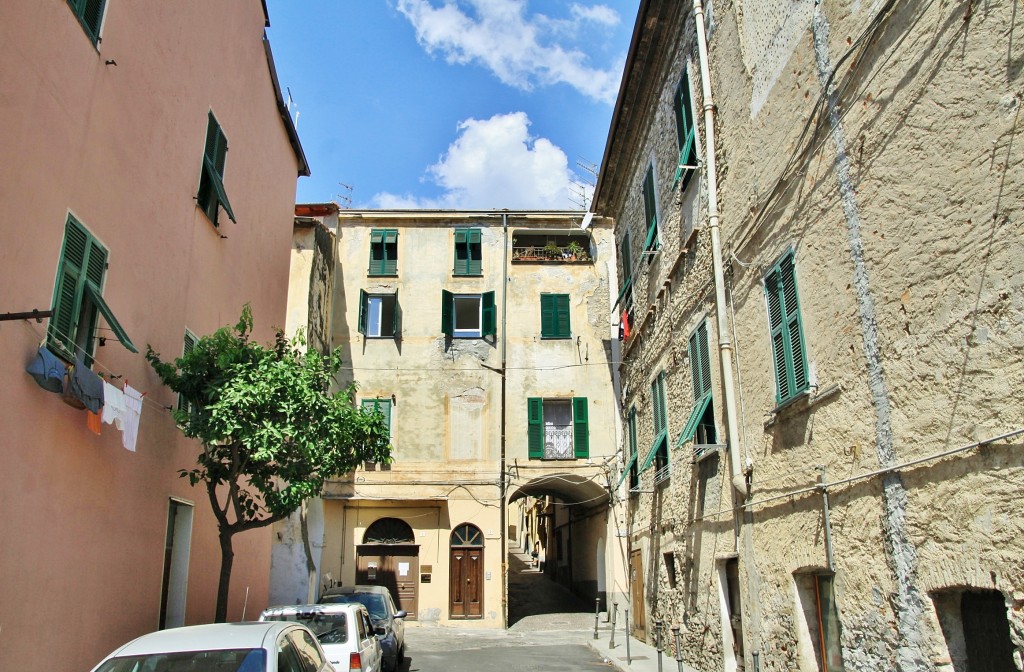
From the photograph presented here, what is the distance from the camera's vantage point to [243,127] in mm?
14758

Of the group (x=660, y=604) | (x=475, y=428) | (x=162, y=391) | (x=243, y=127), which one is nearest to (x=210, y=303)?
(x=162, y=391)

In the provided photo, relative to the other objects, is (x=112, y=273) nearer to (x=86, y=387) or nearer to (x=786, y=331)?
(x=86, y=387)

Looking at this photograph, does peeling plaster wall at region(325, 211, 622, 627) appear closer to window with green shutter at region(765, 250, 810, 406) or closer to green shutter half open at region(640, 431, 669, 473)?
green shutter half open at region(640, 431, 669, 473)

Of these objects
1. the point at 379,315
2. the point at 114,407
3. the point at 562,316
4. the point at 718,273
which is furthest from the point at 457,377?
the point at 114,407

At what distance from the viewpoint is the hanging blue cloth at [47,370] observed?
7.58 m

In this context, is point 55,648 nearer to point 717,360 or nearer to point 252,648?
point 252,648

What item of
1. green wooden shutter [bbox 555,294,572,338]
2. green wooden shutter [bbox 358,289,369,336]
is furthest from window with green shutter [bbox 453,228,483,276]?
green wooden shutter [bbox 358,289,369,336]

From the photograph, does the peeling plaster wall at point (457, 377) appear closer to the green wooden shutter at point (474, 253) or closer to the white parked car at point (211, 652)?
the green wooden shutter at point (474, 253)

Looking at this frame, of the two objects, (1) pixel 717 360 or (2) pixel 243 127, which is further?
(2) pixel 243 127

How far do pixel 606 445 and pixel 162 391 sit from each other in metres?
16.8

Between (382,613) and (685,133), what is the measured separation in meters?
10.0

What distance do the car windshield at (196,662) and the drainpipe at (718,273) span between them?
6.68m

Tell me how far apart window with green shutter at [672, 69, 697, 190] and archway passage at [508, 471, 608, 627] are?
13735 millimetres

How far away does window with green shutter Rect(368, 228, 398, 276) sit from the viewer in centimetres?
2734
